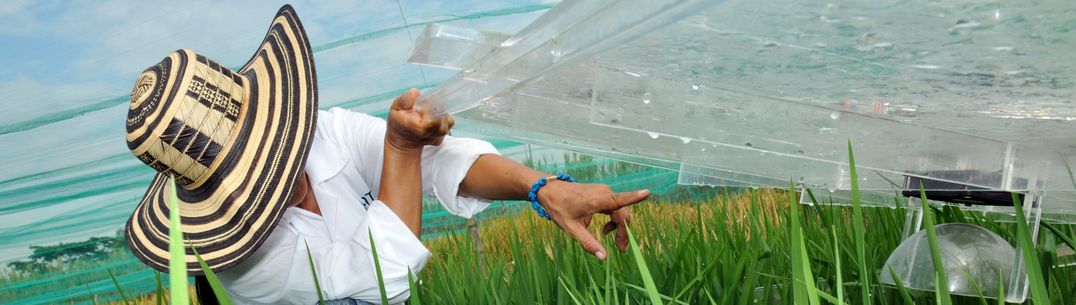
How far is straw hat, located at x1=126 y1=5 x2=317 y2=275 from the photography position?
3.05 feet

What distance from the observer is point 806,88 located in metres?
0.54

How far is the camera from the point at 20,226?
11.5 feet

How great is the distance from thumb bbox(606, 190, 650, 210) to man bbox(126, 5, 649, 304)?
0.04 feet

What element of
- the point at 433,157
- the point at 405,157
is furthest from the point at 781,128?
the point at 433,157

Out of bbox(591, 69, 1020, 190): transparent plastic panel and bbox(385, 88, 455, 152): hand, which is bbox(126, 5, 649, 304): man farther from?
bbox(591, 69, 1020, 190): transparent plastic panel

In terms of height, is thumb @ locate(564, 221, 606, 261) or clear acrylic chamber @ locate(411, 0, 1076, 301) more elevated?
clear acrylic chamber @ locate(411, 0, 1076, 301)

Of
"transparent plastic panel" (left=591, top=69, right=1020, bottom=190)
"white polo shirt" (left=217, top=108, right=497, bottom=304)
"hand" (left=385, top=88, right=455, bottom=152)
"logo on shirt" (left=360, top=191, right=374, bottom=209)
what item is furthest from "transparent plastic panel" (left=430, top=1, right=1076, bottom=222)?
"logo on shirt" (left=360, top=191, right=374, bottom=209)

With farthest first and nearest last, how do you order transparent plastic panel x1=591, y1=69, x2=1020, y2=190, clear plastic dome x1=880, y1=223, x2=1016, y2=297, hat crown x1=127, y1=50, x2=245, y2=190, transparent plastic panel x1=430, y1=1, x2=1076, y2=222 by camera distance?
hat crown x1=127, y1=50, x2=245, y2=190 < clear plastic dome x1=880, y1=223, x2=1016, y2=297 < transparent plastic panel x1=591, y1=69, x2=1020, y2=190 < transparent plastic panel x1=430, y1=1, x2=1076, y2=222

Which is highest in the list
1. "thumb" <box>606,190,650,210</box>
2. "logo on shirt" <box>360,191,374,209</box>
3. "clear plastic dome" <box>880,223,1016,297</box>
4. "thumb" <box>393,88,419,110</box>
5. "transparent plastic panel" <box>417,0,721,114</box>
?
"transparent plastic panel" <box>417,0,721,114</box>

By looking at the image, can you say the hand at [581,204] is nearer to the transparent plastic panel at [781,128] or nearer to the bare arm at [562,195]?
the bare arm at [562,195]

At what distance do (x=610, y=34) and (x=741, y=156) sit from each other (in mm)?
314

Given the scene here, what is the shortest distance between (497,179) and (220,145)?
28 centimetres

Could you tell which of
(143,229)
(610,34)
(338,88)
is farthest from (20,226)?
(610,34)

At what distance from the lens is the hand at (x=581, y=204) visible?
2.69ft
